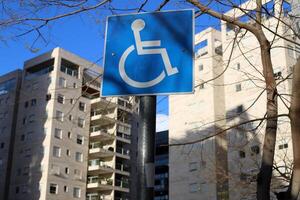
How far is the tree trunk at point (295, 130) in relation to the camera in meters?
4.66

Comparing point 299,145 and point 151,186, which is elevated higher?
point 299,145

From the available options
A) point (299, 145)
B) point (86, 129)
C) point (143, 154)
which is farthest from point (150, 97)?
point (86, 129)

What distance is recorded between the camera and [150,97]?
3.84 m

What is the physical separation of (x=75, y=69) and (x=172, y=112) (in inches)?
459

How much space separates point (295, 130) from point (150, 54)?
1700 millimetres

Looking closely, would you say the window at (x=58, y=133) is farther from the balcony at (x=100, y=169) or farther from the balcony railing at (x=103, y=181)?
the balcony railing at (x=103, y=181)

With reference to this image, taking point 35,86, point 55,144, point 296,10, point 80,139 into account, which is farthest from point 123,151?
point 296,10

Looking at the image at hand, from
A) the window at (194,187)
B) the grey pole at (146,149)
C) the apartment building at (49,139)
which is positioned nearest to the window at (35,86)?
the apartment building at (49,139)

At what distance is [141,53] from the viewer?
3967mm

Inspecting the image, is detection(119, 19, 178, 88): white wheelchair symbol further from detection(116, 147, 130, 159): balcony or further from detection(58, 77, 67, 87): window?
detection(116, 147, 130, 159): balcony

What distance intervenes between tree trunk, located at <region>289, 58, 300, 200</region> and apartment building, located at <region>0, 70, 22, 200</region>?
51283 mm

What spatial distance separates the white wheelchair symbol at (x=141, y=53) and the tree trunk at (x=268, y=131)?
1.80 m

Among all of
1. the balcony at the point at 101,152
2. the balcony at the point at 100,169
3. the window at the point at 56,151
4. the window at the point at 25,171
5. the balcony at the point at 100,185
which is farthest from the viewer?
the balcony at the point at 101,152

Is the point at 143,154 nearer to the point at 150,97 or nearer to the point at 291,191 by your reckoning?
the point at 150,97
